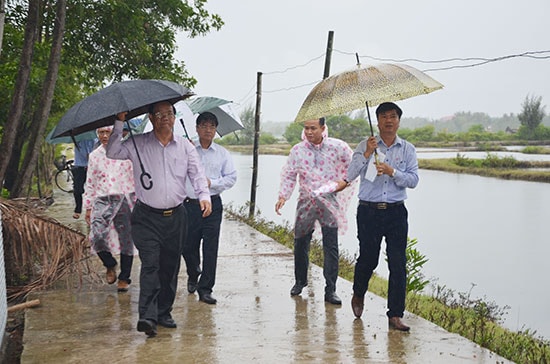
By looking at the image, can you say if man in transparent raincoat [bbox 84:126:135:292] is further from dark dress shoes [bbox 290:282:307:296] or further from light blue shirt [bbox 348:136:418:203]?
light blue shirt [bbox 348:136:418:203]

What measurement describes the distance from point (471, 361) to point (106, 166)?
366 cm

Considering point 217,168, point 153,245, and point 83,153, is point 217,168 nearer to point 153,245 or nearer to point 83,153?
point 153,245

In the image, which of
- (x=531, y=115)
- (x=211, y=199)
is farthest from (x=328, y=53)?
(x=531, y=115)

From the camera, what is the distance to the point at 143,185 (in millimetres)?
4996

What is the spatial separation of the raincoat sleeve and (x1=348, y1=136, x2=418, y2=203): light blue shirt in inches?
40.8

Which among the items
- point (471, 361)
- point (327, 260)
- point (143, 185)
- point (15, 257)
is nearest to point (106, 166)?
point (15, 257)

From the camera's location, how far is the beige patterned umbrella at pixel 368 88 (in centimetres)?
499

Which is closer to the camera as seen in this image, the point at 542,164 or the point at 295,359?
the point at 295,359

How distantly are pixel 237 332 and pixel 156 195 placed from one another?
1210 millimetres

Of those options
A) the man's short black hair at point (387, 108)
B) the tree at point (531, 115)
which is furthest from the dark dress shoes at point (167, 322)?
the tree at point (531, 115)

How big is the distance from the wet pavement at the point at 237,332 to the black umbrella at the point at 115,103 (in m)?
1.16

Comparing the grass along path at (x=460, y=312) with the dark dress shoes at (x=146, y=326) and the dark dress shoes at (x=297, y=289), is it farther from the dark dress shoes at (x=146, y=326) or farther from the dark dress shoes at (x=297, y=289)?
the dark dress shoes at (x=146, y=326)

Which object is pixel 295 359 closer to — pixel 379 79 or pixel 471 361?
pixel 471 361

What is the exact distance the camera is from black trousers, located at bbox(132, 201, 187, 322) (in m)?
4.95
